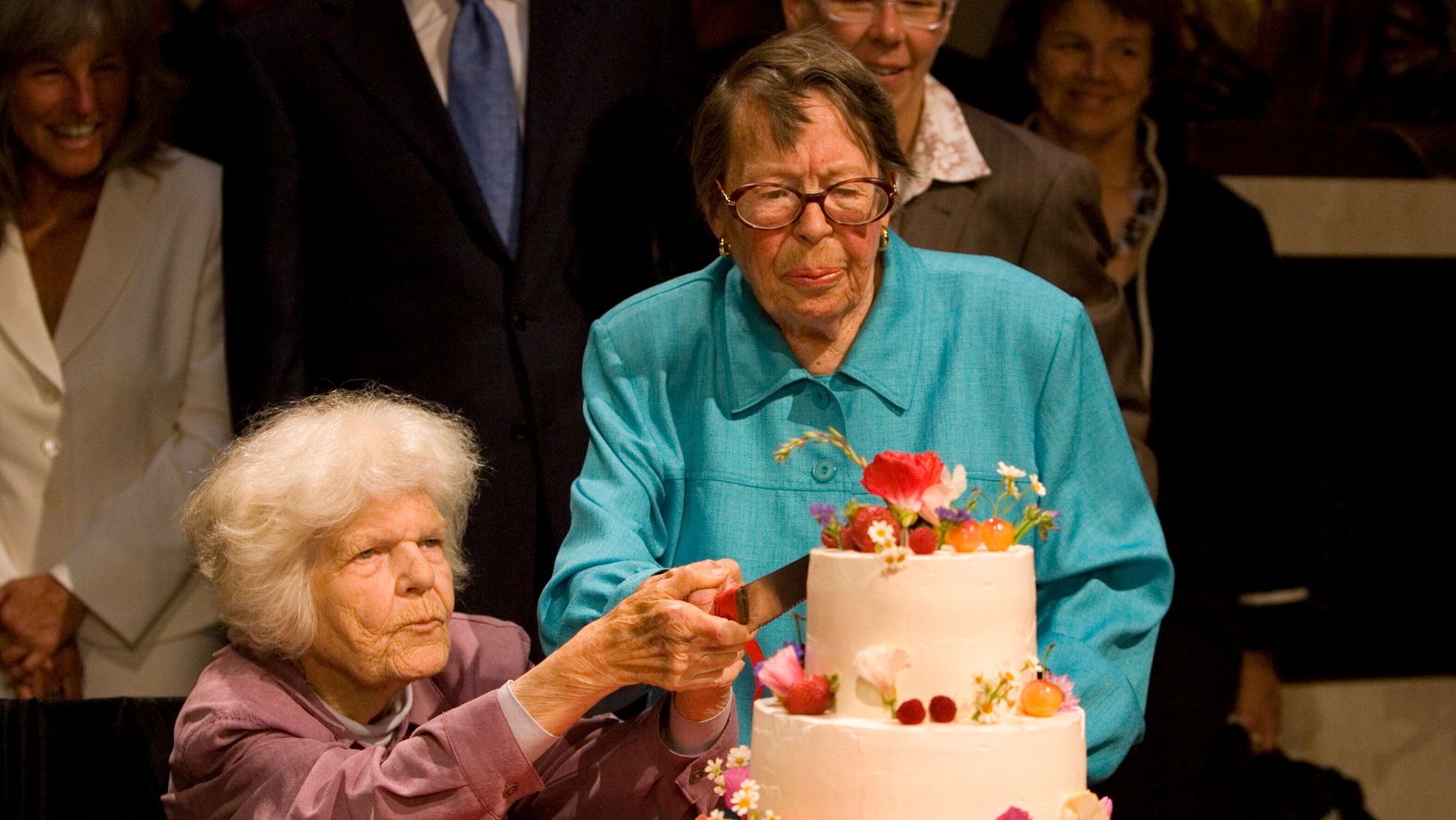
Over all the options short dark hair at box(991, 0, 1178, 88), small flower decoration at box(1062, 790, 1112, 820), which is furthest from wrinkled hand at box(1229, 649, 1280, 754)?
small flower decoration at box(1062, 790, 1112, 820)

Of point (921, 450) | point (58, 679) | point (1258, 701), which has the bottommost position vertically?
point (1258, 701)

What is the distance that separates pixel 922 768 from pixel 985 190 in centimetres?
150

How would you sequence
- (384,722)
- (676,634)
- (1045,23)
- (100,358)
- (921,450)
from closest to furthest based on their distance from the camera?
(676,634)
(921,450)
(384,722)
(100,358)
(1045,23)

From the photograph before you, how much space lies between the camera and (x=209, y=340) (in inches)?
134

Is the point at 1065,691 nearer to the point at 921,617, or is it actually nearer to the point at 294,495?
the point at 921,617

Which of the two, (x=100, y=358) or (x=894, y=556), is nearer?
(x=894, y=556)

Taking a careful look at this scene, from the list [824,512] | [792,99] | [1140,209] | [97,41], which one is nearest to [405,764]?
[824,512]

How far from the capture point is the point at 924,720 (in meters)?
1.94

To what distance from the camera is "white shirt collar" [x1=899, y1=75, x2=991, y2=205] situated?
311cm

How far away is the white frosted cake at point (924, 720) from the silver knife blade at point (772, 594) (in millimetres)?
81

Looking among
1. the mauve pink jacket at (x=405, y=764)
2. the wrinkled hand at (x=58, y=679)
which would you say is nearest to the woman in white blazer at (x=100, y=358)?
the wrinkled hand at (x=58, y=679)

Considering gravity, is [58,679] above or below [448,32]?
below

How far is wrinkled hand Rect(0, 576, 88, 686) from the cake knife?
1.77 metres

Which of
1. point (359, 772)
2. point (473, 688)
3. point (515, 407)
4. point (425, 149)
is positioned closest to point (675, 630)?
point (359, 772)
